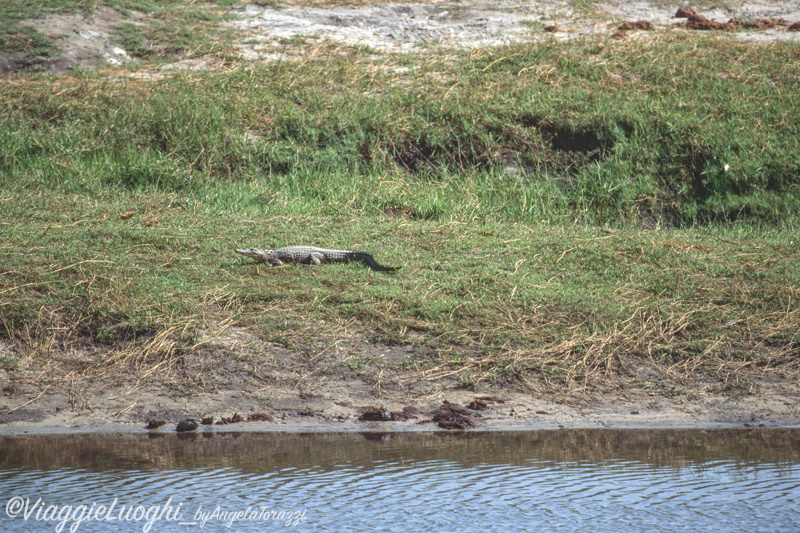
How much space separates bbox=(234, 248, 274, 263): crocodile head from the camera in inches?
239

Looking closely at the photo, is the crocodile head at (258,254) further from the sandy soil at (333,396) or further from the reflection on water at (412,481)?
the reflection on water at (412,481)

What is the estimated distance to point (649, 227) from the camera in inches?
340

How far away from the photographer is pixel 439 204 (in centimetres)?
811

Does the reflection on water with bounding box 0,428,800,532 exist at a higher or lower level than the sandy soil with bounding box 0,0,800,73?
lower

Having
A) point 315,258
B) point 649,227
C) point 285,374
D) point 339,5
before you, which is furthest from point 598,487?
point 339,5

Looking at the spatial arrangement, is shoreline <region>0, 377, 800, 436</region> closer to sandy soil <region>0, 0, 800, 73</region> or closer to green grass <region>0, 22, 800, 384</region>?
green grass <region>0, 22, 800, 384</region>

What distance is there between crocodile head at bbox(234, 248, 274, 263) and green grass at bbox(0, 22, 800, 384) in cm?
19

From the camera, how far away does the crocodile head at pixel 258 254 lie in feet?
19.9

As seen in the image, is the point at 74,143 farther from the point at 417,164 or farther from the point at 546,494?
the point at 546,494

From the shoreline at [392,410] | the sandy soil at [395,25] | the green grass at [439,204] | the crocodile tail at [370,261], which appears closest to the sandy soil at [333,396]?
the shoreline at [392,410]

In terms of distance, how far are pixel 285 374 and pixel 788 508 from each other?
8.97ft

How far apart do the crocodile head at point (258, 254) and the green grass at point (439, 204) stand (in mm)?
186

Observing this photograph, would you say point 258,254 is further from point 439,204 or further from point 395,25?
point 395,25

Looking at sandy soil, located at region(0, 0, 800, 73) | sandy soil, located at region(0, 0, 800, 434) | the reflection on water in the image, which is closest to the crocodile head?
sandy soil, located at region(0, 0, 800, 434)
